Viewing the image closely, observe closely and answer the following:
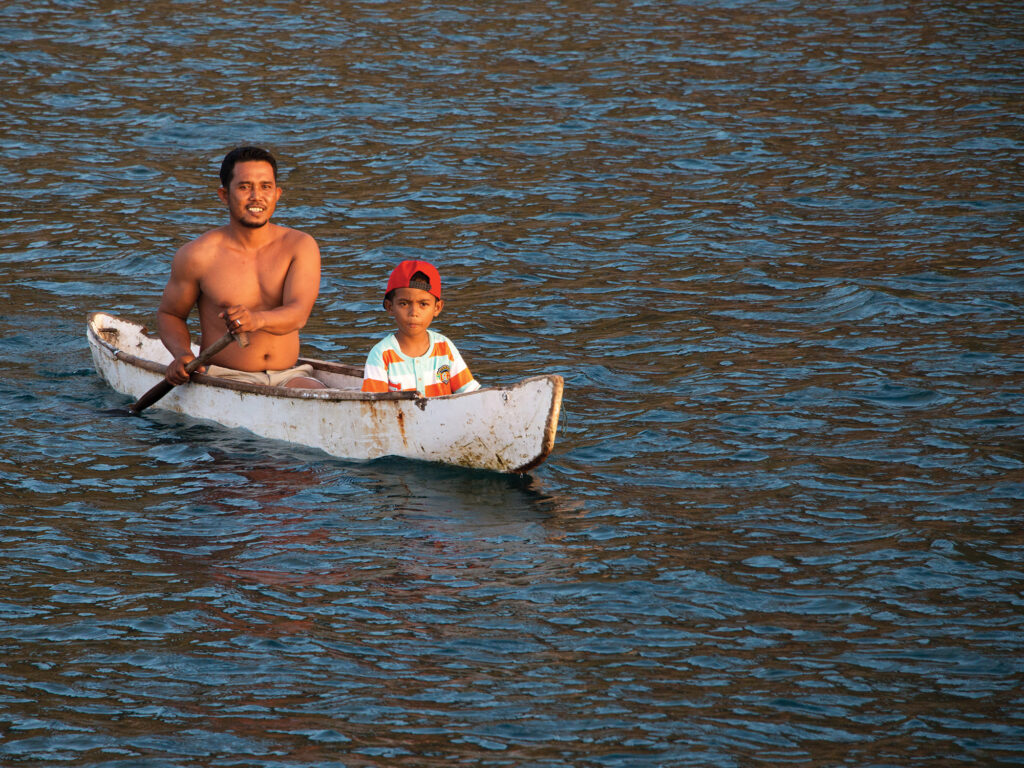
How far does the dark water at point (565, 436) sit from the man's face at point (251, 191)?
133cm

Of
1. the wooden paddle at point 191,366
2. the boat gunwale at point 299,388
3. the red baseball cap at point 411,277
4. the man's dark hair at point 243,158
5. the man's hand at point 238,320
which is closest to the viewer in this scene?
the boat gunwale at point 299,388

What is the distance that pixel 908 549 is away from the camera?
600cm

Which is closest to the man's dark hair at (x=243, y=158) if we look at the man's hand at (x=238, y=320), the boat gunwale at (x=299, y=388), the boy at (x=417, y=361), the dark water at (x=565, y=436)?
the man's hand at (x=238, y=320)

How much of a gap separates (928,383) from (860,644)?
11.1 feet

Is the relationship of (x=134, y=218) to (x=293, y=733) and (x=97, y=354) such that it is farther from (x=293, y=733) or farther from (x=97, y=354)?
(x=293, y=733)

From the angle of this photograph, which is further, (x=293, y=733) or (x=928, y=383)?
(x=928, y=383)

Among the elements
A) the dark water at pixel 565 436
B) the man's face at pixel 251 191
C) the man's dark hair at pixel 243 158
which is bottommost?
the dark water at pixel 565 436

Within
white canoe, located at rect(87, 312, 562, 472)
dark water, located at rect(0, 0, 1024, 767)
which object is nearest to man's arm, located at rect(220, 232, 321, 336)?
white canoe, located at rect(87, 312, 562, 472)

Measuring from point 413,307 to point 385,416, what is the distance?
624 millimetres

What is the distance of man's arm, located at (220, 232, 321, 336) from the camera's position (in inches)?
295

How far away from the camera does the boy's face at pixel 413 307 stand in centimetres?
702

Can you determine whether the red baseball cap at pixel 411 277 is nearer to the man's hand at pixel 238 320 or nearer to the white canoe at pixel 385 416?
the white canoe at pixel 385 416

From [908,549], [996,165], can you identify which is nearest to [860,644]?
[908,549]

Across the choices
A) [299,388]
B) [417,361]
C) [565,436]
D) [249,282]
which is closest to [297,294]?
[249,282]
